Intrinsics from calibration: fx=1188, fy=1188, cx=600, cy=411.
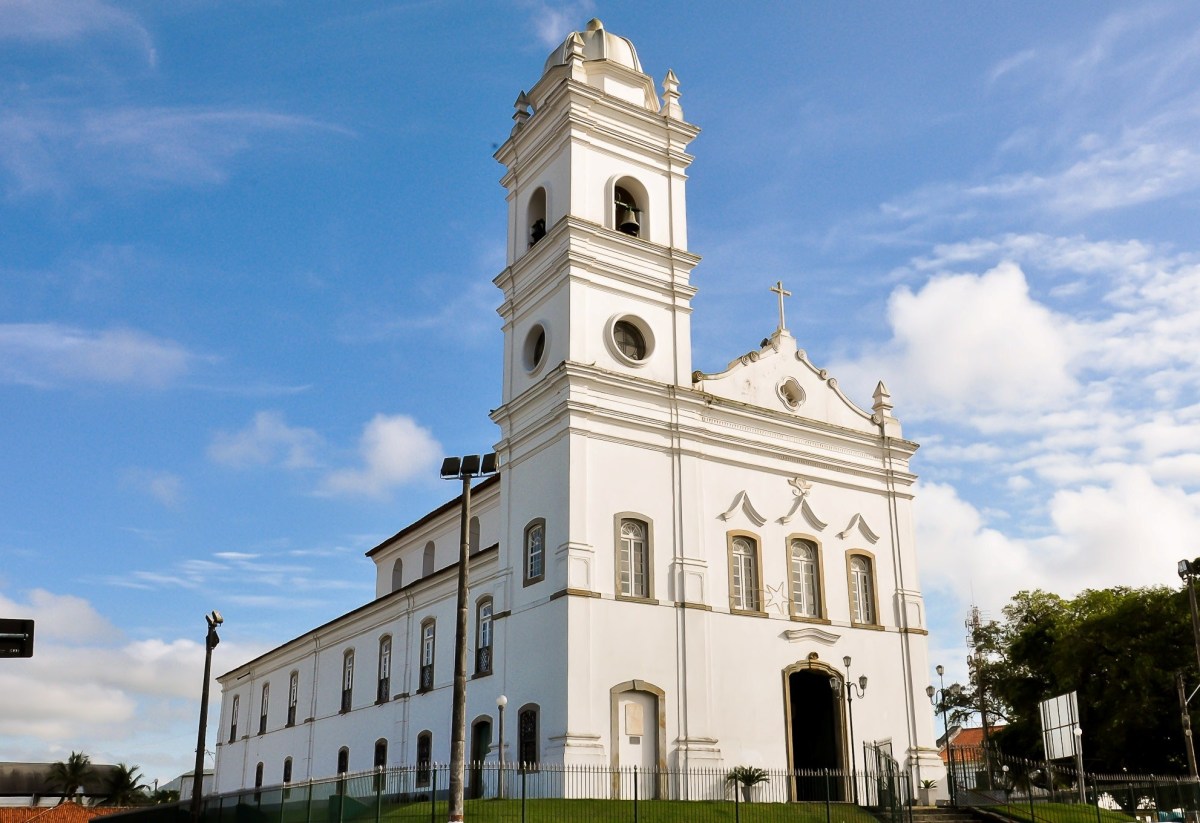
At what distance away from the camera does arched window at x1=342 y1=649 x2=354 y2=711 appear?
40.8m

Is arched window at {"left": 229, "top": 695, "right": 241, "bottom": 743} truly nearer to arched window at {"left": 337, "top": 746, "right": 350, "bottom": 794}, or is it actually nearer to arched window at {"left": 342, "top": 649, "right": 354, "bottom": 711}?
arched window at {"left": 342, "top": 649, "right": 354, "bottom": 711}

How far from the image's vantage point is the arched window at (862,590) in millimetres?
30094

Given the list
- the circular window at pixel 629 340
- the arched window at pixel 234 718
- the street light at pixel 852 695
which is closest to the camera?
the street light at pixel 852 695

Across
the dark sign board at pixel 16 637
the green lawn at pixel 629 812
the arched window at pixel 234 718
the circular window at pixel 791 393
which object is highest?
the circular window at pixel 791 393

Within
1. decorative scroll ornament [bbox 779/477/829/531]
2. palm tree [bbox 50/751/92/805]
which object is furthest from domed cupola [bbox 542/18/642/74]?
palm tree [bbox 50/751/92/805]

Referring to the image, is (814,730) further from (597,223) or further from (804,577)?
(597,223)

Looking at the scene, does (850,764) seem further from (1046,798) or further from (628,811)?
(628,811)

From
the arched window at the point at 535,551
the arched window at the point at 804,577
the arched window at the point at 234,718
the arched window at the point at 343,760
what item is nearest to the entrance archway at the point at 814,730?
the arched window at the point at 804,577

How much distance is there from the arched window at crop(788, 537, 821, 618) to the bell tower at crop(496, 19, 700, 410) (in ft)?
16.8

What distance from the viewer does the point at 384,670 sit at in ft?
Answer: 126

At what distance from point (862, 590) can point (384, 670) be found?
16.3 metres

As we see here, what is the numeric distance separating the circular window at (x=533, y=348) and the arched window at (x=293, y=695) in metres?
22.2

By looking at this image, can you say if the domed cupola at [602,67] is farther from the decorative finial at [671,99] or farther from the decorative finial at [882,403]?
the decorative finial at [882,403]

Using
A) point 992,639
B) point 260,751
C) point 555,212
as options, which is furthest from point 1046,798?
point 260,751
